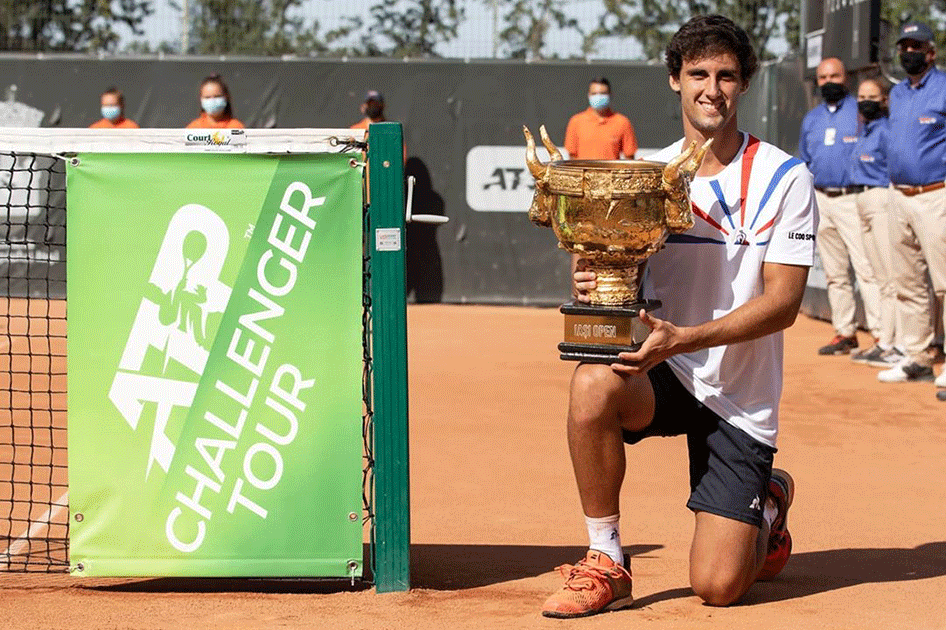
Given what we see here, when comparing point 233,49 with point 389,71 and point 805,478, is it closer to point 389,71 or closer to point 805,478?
point 389,71

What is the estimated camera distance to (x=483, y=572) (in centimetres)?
507

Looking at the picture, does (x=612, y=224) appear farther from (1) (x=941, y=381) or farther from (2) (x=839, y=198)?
(2) (x=839, y=198)

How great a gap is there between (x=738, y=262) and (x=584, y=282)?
53cm

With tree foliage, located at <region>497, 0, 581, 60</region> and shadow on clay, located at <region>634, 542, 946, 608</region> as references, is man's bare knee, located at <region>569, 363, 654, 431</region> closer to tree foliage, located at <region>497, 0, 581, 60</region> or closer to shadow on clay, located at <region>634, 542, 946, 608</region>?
shadow on clay, located at <region>634, 542, 946, 608</region>

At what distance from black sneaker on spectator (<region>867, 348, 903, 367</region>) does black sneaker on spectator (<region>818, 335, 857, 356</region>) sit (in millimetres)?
645

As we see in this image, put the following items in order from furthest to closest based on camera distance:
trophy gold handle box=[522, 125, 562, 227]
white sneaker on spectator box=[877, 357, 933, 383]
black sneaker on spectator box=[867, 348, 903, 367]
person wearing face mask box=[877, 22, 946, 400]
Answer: black sneaker on spectator box=[867, 348, 903, 367]
white sneaker on spectator box=[877, 357, 933, 383]
person wearing face mask box=[877, 22, 946, 400]
trophy gold handle box=[522, 125, 562, 227]

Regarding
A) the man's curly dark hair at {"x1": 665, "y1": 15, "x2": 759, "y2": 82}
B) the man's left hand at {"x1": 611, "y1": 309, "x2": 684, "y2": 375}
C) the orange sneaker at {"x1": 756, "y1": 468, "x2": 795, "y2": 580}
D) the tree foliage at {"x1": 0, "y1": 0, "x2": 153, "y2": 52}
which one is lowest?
the orange sneaker at {"x1": 756, "y1": 468, "x2": 795, "y2": 580}

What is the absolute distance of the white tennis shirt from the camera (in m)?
4.55

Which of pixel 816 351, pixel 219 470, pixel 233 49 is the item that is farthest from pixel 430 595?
pixel 233 49

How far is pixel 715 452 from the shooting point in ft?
15.6

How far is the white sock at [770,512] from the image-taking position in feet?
16.1

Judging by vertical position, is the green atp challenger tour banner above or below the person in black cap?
below

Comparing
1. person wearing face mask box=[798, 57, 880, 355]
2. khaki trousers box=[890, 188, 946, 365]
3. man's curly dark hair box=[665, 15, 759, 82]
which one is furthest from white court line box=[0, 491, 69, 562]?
person wearing face mask box=[798, 57, 880, 355]

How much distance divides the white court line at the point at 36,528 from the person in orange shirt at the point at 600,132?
8884 millimetres
